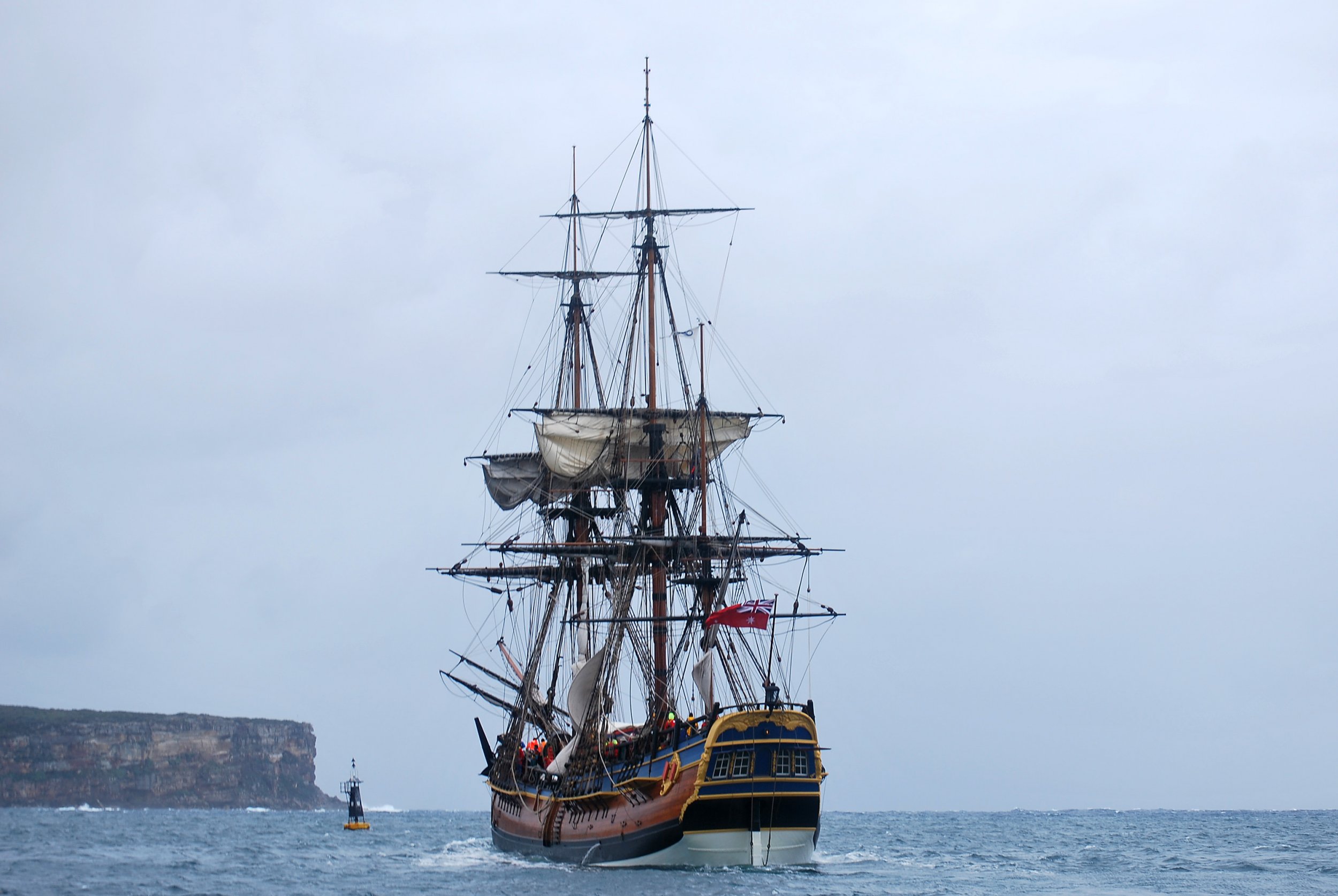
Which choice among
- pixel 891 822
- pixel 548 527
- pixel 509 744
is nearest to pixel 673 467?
pixel 548 527

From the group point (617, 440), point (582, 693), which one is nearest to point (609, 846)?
point (582, 693)

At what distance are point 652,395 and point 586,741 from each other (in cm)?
1604

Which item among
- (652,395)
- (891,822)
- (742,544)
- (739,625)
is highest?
(652,395)

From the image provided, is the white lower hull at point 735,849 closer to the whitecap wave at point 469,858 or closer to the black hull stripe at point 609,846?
the black hull stripe at point 609,846

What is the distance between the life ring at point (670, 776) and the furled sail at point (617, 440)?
19385mm

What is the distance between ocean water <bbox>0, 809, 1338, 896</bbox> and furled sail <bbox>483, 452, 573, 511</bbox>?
60.8 ft

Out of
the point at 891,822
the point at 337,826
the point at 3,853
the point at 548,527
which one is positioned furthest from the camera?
the point at 891,822

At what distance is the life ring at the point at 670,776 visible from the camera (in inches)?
2015

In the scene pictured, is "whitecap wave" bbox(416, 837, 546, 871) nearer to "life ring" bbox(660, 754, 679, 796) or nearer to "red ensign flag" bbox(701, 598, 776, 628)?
"life ring" bbox(660, 754, 679, 796)

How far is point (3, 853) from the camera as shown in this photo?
239 feet

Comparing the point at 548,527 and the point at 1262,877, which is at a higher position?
the point at 548,527

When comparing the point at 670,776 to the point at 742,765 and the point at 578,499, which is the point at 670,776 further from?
the point at 578,499

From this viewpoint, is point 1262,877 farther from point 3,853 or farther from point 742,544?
point 3,853

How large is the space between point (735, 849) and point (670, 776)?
322 cm
